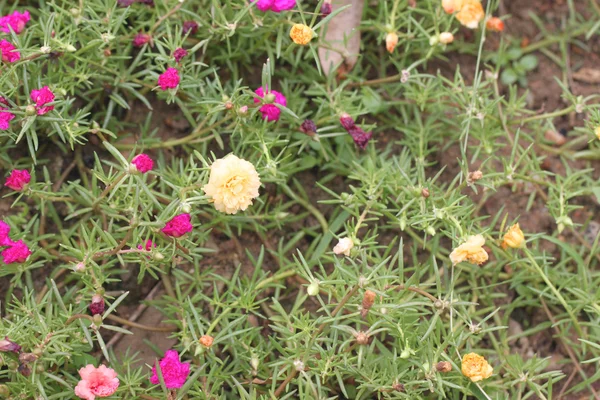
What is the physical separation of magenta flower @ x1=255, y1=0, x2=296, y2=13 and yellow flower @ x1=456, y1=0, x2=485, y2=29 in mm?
904

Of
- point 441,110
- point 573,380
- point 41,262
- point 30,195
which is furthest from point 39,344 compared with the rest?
point 573,380

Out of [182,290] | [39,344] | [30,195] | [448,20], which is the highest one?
[448,20]

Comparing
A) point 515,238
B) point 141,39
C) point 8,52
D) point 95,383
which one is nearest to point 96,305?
point 95,383

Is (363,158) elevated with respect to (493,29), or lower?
lower

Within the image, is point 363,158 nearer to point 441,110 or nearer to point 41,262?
point 441,110

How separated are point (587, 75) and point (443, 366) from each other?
2323 mm

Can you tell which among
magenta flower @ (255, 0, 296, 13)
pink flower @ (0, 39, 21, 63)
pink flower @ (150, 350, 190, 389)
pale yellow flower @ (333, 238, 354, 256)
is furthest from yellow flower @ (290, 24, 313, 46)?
pink flower @ (150, 350, 190, 389)

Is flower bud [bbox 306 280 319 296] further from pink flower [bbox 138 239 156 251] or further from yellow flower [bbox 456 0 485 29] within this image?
yellow flower [bbox 456 0 485 29]

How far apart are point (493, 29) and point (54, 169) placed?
244cm

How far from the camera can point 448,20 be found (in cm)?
396

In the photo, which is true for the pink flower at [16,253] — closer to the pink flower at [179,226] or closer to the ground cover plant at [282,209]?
the ground cover plant at [282,209]

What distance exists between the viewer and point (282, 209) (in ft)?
12.3

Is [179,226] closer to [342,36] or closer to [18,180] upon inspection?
[18,180]

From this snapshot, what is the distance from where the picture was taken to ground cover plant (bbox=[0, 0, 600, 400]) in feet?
9.92
